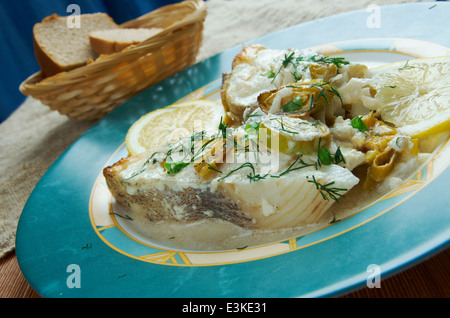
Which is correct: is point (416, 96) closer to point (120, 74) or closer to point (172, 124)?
point (172, 124)

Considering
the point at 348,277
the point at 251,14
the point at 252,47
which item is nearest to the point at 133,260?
the point at 348,277

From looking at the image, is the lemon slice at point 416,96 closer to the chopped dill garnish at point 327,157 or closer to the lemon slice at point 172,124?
the chopped dill garnish at point 327,157

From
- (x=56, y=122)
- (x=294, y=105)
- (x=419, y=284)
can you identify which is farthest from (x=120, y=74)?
(x=419, y=284)

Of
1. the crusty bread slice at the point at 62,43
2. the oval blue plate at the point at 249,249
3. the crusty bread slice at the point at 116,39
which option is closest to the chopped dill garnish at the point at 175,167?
the oval blue plate at the point at 249,249

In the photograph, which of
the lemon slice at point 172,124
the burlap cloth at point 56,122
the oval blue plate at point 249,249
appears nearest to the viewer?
the oval blue plate at point 249,249

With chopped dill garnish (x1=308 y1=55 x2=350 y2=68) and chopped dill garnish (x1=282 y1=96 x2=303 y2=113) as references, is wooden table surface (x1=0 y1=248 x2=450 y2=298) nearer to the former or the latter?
chopped dill garnish (x1=282 y1=96 x2=303 y2=113)

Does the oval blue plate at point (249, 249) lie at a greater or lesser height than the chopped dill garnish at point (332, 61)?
lesser
